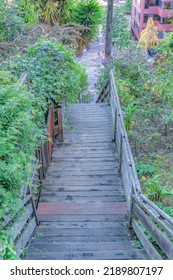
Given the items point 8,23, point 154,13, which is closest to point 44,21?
point 8,23

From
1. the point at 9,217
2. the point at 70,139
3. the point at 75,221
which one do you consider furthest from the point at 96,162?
the point at 9,217

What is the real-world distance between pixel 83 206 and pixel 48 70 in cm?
282

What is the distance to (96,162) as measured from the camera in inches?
248

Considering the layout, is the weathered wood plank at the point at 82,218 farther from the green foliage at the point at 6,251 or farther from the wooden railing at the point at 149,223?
the green foliage at the point at 6,251

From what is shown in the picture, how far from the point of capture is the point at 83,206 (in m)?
4.89

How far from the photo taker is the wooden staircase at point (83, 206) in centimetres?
381

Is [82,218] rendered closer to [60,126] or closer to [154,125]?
[60,126]

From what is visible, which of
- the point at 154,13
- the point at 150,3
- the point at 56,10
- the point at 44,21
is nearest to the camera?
the point at 56,10

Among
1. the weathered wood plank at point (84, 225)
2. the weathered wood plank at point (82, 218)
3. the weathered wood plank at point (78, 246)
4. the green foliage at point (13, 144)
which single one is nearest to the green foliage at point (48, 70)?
the green foliage at point (13, 144)

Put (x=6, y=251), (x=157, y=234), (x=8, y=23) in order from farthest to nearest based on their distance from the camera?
(x=8, y=23), (x=157, y=234), (x=6, y=251)

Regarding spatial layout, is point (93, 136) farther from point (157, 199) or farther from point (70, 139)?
point (157, 199)

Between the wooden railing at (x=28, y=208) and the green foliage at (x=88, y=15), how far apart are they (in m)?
8.55

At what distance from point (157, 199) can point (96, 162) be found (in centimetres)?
165

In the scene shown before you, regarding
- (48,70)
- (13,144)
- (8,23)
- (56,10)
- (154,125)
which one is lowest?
(154,125)
